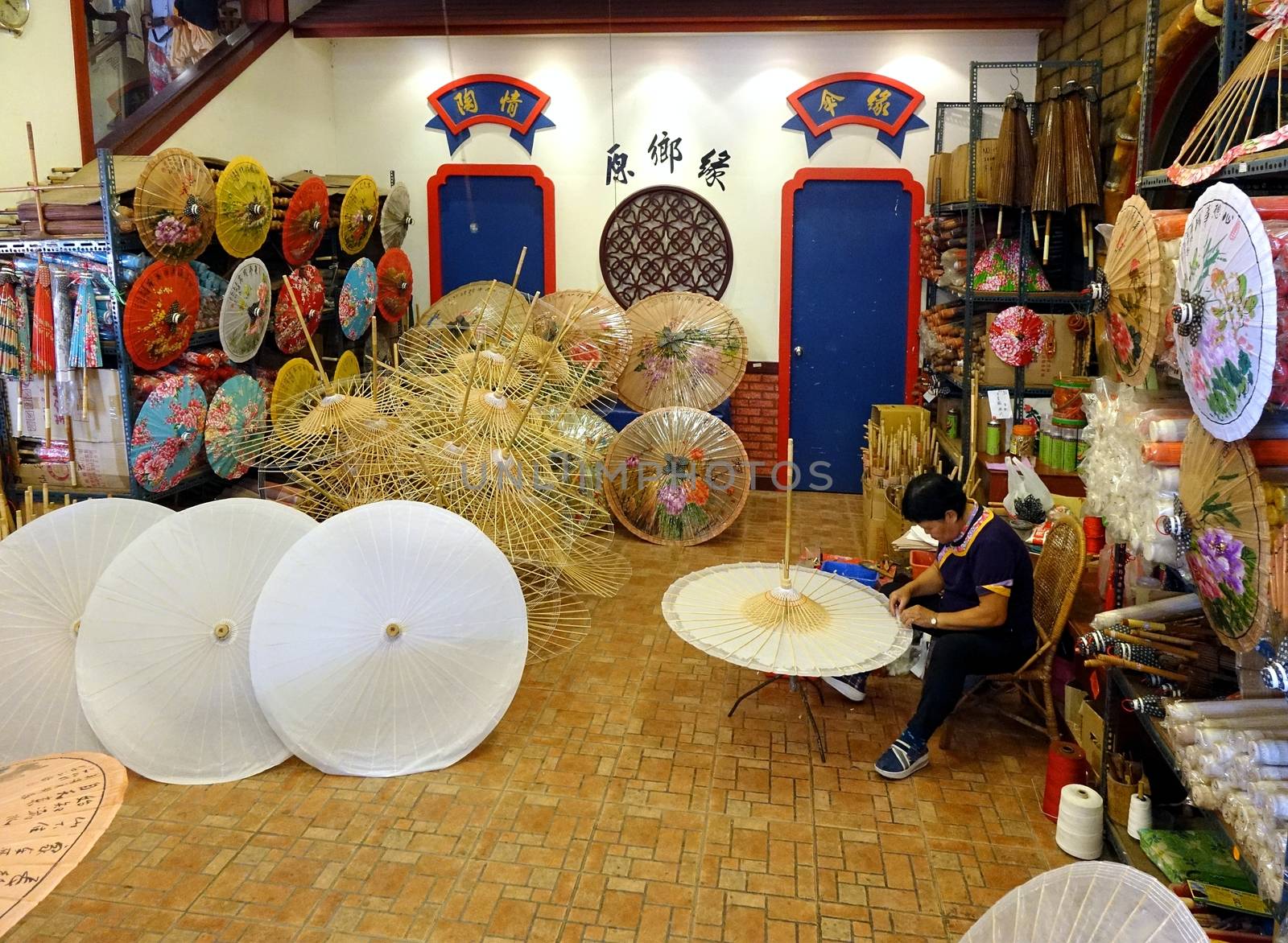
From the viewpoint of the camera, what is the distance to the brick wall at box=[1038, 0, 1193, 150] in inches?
176

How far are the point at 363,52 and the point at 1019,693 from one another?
5.62 meters

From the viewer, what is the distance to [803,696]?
3.56 metres

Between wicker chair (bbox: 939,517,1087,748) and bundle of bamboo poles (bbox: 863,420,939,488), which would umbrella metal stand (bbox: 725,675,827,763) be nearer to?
wicker chair (bbox: 939,517,1087,748)

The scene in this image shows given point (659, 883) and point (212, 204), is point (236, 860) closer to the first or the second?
point (659, 883)

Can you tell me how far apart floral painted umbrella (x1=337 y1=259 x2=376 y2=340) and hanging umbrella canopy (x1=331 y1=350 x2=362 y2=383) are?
4.2 inches

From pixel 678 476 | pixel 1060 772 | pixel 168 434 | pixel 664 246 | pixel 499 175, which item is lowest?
pixel 1060 772

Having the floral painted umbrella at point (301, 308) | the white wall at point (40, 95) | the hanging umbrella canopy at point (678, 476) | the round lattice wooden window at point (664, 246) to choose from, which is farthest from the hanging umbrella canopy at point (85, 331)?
the round lattice wooden window at point (664, 246)

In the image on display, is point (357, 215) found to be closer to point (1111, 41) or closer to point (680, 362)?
point (680, 362)

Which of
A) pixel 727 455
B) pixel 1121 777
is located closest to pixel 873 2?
pixel 727 455

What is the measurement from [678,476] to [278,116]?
3.28m

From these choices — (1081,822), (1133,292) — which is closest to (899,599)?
(1081,822)

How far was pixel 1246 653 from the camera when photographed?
2.27 meters

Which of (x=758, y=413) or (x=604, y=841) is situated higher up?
(x=758, y=413)

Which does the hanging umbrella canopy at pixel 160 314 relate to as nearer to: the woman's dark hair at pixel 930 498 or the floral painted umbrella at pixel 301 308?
the floral painted umbrella at pixel 301 308
